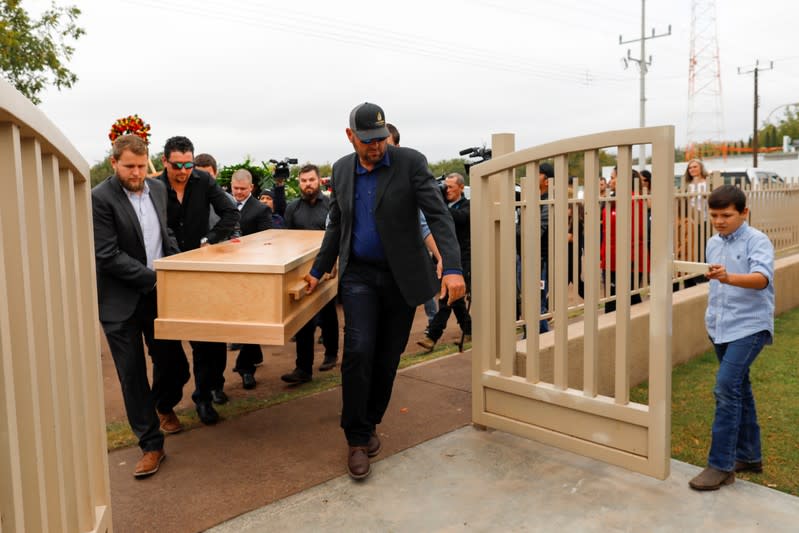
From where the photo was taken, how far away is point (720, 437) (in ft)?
11.0

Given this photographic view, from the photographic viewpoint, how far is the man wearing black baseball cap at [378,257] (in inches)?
143

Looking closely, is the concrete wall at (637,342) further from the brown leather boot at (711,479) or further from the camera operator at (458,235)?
the camera operator at (458,235)

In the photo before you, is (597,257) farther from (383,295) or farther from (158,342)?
(158,342)

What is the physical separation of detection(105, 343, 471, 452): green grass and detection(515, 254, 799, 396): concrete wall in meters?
1.61

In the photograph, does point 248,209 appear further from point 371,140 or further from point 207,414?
point 371,140

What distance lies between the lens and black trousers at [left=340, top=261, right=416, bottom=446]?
364 centimetres

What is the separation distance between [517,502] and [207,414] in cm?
216

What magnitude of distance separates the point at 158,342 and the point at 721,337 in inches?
122

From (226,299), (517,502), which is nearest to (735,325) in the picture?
(517,502)

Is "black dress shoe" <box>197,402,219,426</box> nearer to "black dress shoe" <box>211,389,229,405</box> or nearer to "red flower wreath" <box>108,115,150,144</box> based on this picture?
"black dress shoe" <box>211,389,229,405</box>

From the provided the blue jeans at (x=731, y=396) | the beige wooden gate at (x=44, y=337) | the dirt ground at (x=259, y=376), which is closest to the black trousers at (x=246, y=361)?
the dirt ground at (x=259, y=376)

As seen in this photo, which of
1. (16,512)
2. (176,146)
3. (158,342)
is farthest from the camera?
(176,146)

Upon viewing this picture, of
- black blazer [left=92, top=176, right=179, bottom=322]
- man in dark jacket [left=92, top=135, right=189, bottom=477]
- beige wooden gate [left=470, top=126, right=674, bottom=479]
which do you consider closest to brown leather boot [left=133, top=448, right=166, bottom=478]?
man in dark jacket [left=92, top=135, right=189, bottom=477]

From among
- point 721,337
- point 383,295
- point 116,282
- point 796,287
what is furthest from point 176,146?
point 796,287
